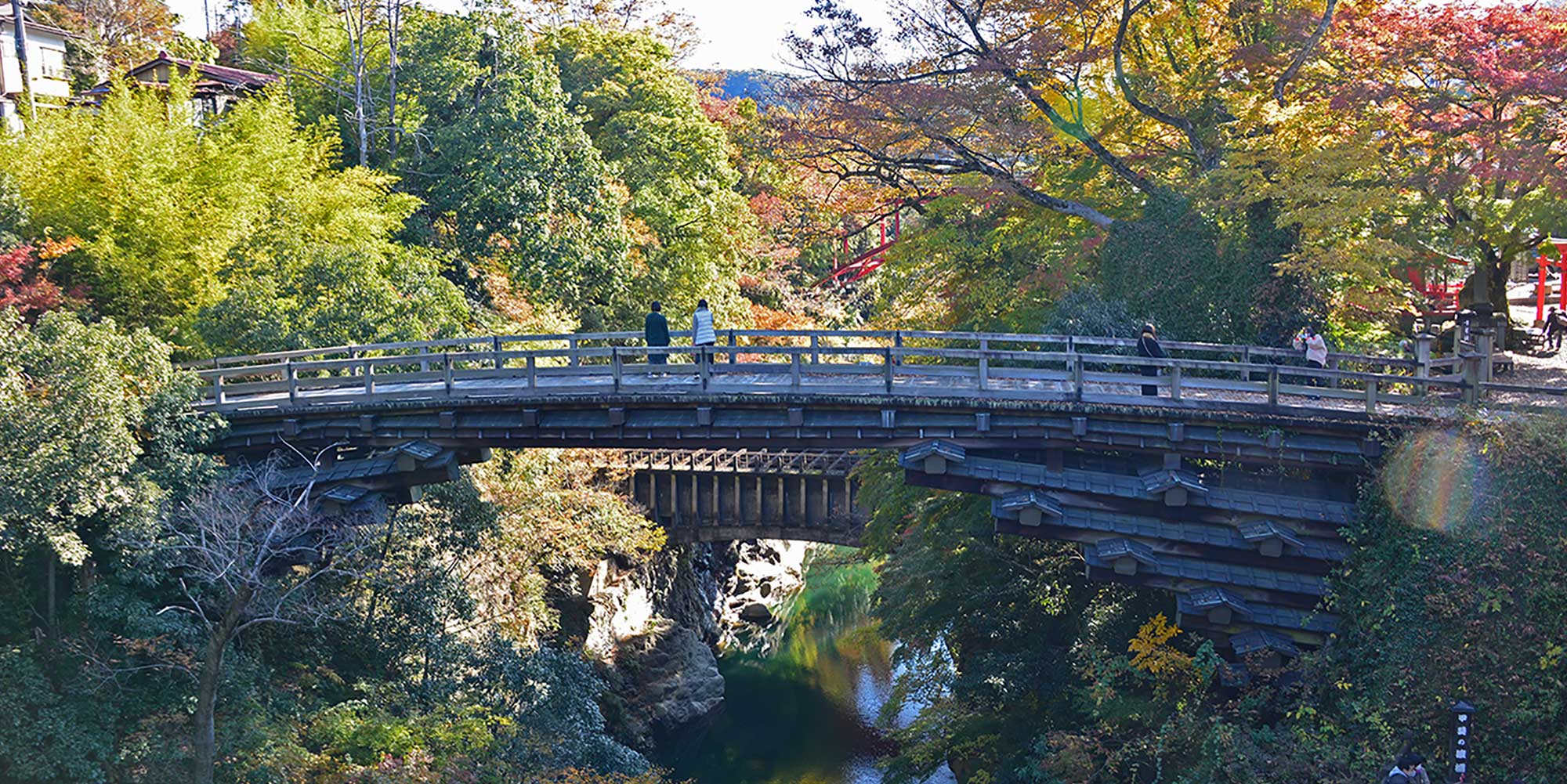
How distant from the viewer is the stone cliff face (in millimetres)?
32156

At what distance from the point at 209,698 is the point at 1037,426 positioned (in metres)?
13.2

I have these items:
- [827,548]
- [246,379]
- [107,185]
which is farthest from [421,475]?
[827,548]

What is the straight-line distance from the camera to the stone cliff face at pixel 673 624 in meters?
32.2

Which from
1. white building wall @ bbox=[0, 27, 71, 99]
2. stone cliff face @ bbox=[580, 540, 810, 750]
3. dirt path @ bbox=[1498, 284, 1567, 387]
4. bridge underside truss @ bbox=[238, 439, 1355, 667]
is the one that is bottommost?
stone cliff face @ bbox=[580, 540, 810, 750]

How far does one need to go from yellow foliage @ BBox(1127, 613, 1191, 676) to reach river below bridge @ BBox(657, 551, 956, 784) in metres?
6.58

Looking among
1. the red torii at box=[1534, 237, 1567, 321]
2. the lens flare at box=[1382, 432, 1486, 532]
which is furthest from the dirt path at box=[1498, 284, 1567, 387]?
the lens flare at box=[1382, 432, 1486, 532]

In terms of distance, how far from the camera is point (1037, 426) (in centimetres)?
2042

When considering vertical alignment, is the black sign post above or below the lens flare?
below

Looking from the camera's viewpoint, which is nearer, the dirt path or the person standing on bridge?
the person standing on bridge

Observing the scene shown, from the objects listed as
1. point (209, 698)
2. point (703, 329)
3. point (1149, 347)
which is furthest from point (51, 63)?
point (1149, 347)

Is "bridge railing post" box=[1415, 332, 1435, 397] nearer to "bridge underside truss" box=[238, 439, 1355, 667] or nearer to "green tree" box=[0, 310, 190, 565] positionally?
"bridge underside truss" box=[238, 439, 1355, 667]

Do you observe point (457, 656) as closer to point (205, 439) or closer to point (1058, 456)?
point (205, 439)

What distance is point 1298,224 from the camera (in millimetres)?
24281

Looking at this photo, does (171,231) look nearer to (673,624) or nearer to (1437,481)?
(673,624)
